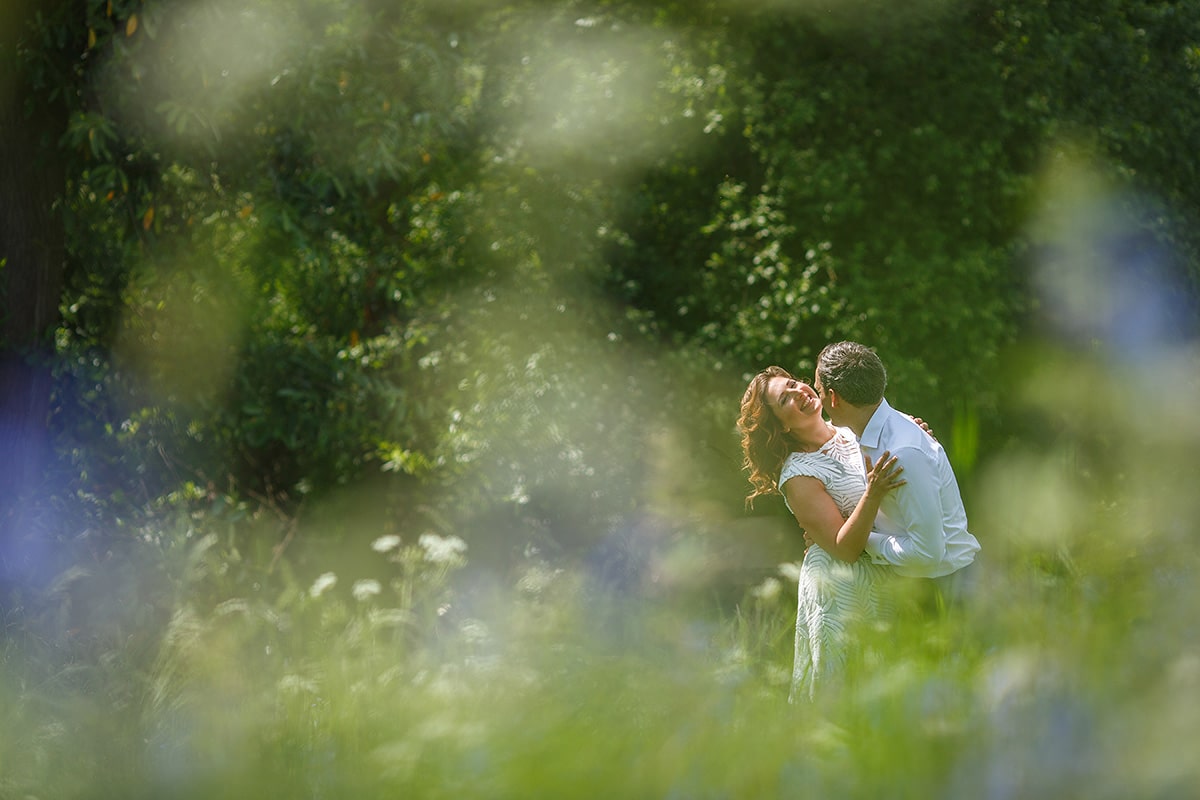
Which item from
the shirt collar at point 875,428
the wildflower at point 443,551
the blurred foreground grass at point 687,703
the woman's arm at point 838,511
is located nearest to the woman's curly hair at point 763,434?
the woman's arm at point 838,511

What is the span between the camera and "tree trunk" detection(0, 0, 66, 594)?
891 centimetres

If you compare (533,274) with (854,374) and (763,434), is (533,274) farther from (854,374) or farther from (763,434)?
(854,374)

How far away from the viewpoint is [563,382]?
13281 millimetres

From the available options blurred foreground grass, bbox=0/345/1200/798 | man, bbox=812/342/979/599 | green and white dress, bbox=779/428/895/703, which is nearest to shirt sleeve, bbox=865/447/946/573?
man, bbox=812/342/979/599

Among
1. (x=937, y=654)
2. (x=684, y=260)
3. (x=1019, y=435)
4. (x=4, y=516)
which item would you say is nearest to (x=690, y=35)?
(x=684, y=260)

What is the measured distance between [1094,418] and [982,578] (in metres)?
11.1

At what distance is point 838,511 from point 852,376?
439 millimetres

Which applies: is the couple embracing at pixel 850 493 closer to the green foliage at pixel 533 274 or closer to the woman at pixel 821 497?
the woman at pixel 821 497

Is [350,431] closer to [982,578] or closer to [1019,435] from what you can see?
[1019,435]

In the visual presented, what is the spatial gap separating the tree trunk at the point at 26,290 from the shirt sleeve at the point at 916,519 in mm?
Result: 6797

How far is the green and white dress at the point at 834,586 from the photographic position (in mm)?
3934

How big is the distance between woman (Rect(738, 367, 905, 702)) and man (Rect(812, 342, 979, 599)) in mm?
73

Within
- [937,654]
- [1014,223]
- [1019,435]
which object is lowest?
[1019,435]

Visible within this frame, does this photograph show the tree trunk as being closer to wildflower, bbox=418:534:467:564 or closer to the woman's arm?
wildflower, bbox=418:534:467:564
